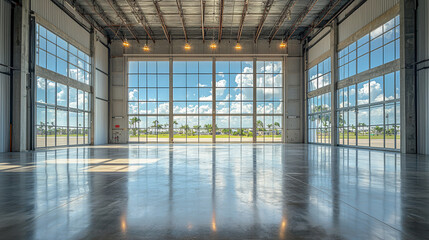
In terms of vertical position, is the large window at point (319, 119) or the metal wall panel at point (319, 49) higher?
the metal wall panel at point (319, 49)

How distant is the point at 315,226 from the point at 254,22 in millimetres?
38987

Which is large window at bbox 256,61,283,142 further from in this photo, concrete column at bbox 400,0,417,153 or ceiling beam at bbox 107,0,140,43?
concrete column at bbox 400,0,417,153

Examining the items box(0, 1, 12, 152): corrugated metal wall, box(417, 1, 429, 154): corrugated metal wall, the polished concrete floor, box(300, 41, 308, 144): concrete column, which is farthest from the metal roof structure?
the polished concrete floor

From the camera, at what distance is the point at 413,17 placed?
73.8 feet

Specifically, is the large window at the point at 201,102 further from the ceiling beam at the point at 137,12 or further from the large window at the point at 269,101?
the ceiling beam at the point at 137,12

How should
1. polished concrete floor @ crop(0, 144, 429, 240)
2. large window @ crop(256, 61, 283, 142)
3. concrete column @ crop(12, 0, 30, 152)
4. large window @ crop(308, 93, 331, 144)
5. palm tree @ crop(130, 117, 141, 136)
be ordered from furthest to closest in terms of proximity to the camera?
palm tree @ crop(130, 117, 141, 136)
large window @ crop(256, 61, 283, 142)
large window @ crop(308, 93, 331, 144)
concrete column @ crop(12, 0, 30, 152)
polished concrete floor @ crop(0, 144, 429, 240)

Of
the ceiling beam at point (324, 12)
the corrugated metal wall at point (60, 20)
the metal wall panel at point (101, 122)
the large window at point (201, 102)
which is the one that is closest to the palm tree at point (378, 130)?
the ceiling beam at point (324, 12)

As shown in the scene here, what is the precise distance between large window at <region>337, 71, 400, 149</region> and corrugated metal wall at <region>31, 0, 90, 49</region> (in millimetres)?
36585

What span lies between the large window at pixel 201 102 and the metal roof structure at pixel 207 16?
17.4 ft

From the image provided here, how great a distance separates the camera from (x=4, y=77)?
944 inches

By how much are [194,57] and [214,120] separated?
38.2 ft

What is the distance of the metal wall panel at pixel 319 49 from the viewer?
37919mm

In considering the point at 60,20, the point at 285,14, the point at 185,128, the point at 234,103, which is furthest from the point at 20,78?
the point at 285,14

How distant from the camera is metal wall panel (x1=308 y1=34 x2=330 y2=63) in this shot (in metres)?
37.9
